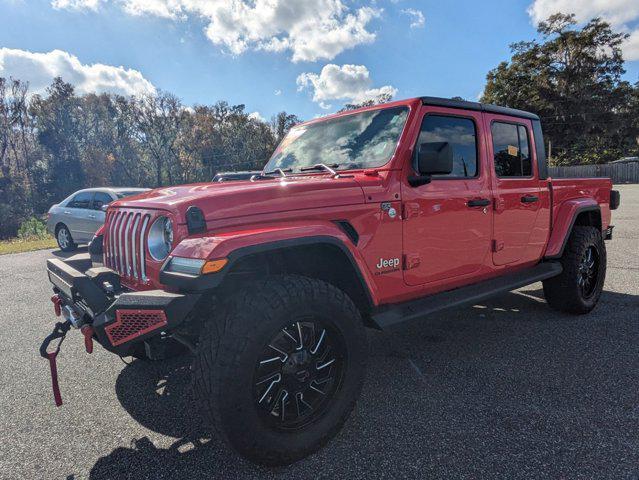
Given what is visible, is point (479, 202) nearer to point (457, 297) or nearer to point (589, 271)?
point (457, 297)

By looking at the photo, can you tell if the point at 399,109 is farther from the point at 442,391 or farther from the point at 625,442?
the point at 625,442

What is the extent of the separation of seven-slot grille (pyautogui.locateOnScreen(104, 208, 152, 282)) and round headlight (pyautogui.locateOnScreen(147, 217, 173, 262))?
0.05 meters

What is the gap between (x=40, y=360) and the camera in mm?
3639

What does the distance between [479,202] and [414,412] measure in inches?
64.6

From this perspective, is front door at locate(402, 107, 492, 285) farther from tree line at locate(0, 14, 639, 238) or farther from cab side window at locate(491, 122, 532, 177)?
tree line at locate(0, 14, 639, 238)

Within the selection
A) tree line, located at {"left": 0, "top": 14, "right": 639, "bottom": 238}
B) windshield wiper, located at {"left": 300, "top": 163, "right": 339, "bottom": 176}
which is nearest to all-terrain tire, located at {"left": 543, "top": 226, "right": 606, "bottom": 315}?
windshield wiper, located at {"left": 300, "top": 163, "right": 339, "bottom": 176}

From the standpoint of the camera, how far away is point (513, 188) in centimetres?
359

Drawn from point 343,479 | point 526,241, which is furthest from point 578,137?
point 343,479

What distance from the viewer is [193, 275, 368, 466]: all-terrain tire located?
77.0 inches

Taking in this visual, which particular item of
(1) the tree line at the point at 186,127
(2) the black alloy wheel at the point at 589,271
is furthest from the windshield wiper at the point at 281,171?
(1) the tree line at the point at 186,127

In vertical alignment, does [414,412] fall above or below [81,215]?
below

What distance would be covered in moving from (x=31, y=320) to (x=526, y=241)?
17.6 feet

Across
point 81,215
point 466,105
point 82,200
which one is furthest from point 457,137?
point 82,200

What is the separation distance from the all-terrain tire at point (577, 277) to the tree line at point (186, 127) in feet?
101
